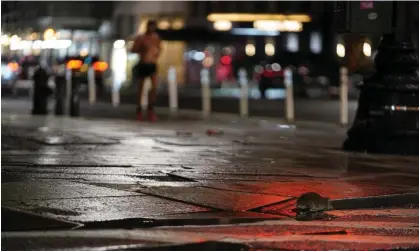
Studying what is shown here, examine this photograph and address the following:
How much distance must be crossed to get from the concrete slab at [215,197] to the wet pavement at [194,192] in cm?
1

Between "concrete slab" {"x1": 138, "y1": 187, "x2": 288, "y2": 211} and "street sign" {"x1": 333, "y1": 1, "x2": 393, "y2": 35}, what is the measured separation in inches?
184

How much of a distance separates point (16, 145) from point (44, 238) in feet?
22.3

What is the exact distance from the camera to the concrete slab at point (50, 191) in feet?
28.1

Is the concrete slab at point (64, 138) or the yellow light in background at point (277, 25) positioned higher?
the yellow light in background at point (277, 25)

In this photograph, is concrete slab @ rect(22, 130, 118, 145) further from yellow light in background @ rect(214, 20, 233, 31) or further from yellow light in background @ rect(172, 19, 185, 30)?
yellow light in background @ rect(172, 19, 185, 30)

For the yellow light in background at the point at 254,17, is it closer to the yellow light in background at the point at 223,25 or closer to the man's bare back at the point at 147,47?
the yellow light in background at the point at 223,25

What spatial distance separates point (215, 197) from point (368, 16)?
206 inches

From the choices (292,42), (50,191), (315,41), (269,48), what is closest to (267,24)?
(269,48)

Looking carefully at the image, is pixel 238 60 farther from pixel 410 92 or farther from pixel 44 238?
pixel 44 238

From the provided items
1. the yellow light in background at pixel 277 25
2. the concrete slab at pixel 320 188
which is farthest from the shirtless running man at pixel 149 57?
the yellow light in background at pixel 277 25

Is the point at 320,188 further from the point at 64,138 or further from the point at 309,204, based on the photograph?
the point at 64,138

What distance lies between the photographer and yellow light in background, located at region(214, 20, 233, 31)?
137 ft

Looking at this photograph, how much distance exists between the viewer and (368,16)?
13.2 m

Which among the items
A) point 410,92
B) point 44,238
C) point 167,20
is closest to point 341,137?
point 410,92
